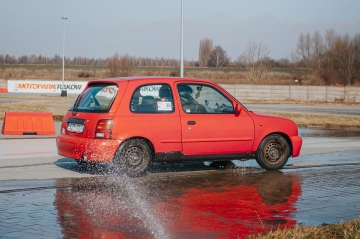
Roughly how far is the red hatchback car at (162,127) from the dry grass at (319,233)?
4.55m

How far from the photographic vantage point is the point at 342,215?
758cm

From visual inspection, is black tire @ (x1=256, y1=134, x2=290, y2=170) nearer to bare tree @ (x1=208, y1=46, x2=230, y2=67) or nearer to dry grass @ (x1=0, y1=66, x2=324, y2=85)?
dry grass @ (x1=0, y1=66, x2=324, y2=85)

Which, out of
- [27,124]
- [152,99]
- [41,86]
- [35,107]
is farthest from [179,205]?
[41,86]

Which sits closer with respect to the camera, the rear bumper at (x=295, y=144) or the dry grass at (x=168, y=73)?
the rear bumper at (x=295, y=144)

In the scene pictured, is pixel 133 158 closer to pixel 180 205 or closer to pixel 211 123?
pixel 211 123

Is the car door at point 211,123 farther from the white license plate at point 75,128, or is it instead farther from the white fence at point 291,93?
the white fence at point 291,93

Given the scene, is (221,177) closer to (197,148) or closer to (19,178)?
(197,148)

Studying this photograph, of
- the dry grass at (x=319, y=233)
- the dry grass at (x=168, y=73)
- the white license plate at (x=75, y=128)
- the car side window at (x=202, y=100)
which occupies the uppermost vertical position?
the dry grass at (x=168, y=73)

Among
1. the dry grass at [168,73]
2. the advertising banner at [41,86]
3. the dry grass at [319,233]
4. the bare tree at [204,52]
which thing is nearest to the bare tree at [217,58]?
the bare tree at [204,52]

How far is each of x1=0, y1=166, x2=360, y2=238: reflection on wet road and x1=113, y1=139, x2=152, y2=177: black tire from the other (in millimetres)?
190

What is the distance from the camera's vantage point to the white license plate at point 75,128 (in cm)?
1048

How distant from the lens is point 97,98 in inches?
426

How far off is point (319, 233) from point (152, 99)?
16.9ft

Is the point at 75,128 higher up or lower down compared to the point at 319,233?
higher up
